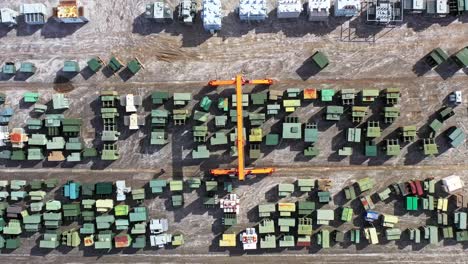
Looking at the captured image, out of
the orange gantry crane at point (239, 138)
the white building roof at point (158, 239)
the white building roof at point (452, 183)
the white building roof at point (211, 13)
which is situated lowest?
the white building roof at point (158, 239)

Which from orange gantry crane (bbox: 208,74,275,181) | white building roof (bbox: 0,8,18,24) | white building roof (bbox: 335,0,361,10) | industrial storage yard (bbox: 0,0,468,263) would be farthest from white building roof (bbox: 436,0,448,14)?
white building roof (bbox: 0,8,18,24)

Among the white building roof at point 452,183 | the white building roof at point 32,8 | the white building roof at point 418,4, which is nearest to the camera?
the white building roof at point 418,4

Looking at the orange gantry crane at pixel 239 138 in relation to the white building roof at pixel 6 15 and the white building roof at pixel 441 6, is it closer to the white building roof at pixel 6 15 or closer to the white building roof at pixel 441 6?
the white building roof at pixel 441 6

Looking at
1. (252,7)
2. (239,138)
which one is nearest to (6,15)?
(252,7)

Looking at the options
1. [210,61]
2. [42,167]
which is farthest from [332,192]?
[42,167]

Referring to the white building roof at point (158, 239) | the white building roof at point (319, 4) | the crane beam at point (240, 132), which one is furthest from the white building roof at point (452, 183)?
the white building roof at point (158, 239)

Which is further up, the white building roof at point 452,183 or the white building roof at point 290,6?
the white building roof at point 290,6

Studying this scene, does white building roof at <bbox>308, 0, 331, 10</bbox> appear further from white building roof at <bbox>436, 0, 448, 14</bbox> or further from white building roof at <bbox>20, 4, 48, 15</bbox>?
white building roof at <bbox>20, 4, 48, 15</bbox>

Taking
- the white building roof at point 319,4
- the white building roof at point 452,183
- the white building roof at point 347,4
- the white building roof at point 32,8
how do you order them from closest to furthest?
1. the white building roof at point 347,4
2. the white building roof at point 319,4
3. the white building roof at point 452,183
4. the white building roof at point 32,8

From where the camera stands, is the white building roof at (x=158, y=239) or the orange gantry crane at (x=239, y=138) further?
the white building roof at (x=158, y=239)
